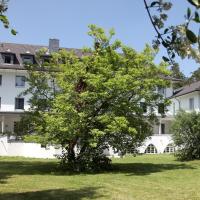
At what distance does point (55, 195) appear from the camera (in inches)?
591

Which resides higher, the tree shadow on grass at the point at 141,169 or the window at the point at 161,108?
the window at the point at 161,108

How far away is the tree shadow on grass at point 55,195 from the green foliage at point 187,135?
18651mm

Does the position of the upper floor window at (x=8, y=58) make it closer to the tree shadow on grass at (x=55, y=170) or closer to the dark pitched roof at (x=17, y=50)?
the dark pitched roof at (x=17, y=50)

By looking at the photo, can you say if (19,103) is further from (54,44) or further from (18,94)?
(54,44)

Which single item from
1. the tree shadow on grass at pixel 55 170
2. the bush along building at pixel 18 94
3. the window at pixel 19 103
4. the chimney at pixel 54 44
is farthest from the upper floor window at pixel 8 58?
the tree shadow on grass at pixel 55 170

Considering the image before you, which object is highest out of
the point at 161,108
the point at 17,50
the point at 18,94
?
the point at 17,50

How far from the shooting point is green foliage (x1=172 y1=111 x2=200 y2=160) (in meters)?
33.6

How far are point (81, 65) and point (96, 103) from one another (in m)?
2.27

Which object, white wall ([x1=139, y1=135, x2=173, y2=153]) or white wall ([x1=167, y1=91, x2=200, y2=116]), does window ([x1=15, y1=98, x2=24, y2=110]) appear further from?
white wall ([x1=167, y1=91, x2=200, y2=116])

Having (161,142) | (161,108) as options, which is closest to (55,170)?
(161,108)

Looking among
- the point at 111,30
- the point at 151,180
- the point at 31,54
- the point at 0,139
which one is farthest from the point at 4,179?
the point at 31,54

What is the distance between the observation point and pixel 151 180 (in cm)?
2011

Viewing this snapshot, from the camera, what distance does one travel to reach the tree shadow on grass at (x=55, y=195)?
561 inches

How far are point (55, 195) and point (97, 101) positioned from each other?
1024 cm
